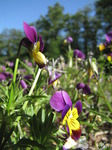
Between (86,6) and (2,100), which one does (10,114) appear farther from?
(86,6)

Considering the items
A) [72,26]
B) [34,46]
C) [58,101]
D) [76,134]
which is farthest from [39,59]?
[72,26]

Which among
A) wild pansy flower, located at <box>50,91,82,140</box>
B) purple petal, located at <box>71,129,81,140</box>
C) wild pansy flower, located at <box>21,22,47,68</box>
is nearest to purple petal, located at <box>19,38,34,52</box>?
wild pansy flower, located at <box>21,22,47,68</box>

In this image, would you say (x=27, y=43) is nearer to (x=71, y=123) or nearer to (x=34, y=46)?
(x=34, y=46)

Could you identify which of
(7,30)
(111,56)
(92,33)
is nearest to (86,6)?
(92,33)

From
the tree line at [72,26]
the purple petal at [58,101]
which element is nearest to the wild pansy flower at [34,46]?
the purple petal at [58,101]

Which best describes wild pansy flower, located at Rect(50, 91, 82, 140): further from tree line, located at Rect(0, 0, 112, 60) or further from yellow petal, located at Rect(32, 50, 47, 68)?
tree line, located at Rect(0, 0, 112, 60)

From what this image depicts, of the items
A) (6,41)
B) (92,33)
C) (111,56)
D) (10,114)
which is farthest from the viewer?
(6,41)
